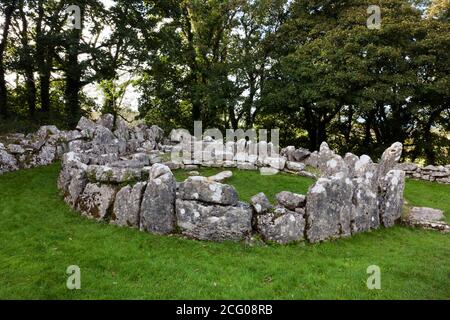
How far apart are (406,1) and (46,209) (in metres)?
29.7

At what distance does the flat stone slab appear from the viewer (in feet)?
45.7

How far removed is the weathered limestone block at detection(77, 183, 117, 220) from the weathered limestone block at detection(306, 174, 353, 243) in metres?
6.09

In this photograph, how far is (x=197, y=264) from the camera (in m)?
9.05

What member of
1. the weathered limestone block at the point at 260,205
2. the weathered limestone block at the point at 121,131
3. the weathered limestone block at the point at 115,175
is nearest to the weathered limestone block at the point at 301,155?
the weathered limestone block at the point at 121,131

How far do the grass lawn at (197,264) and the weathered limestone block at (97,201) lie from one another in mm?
340

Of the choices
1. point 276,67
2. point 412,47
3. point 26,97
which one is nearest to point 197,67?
point 276,67

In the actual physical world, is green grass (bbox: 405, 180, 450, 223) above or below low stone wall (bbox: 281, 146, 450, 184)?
below

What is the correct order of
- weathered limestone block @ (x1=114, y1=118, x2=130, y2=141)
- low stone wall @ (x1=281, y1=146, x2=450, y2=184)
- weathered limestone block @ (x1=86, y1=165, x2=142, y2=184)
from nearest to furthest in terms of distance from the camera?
weathered limestone block @ (x1=86, y1=165, x2=142, y2=184)
low stone wall @ (x1=281, y1=146, x2=450, y2=184)
weathered limestone block @ (x1=114, y1=118, x2=130, y2=141)

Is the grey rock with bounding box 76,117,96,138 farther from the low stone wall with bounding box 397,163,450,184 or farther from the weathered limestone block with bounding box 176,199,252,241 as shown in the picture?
the low stone wall with bounding box 397,163,450,184

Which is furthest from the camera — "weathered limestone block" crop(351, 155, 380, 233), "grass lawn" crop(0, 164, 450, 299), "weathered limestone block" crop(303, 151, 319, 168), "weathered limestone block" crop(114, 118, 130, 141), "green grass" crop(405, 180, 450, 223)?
"weathered limestone block" crop(114, 118, 130, 141)

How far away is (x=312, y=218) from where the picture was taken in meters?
10.9

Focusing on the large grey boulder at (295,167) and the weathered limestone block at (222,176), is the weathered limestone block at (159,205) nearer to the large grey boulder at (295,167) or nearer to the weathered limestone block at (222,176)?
the weathered limestone block at (222,176)

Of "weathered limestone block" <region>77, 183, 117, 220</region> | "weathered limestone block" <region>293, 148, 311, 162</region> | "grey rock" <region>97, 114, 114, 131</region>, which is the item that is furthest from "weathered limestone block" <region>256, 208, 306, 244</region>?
"grey rock" <region>97, 114, 114, 131</region>
